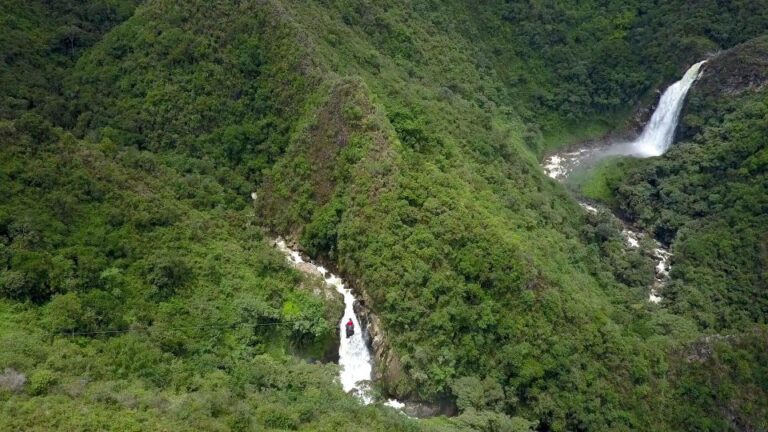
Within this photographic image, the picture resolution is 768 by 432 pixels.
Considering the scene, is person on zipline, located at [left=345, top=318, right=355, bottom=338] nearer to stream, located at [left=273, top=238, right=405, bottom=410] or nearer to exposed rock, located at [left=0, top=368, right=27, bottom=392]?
stream, located at [left=273, top=238, right=405, bottom=410]

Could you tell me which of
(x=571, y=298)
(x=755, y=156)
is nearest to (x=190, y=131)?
(x=571, y=298)

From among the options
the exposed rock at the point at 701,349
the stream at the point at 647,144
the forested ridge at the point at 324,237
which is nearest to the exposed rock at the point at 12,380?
the forested ridge at the point at 324,237

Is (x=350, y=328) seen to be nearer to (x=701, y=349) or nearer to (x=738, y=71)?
(x=701, y=349)

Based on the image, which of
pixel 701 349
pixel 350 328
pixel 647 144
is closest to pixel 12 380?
pixel 350 328

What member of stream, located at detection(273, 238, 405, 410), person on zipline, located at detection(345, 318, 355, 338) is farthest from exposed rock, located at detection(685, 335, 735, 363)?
person on zipline, located at detection(345, 318, 355, 338)

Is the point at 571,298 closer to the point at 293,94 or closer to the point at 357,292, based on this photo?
the point at 357,292
